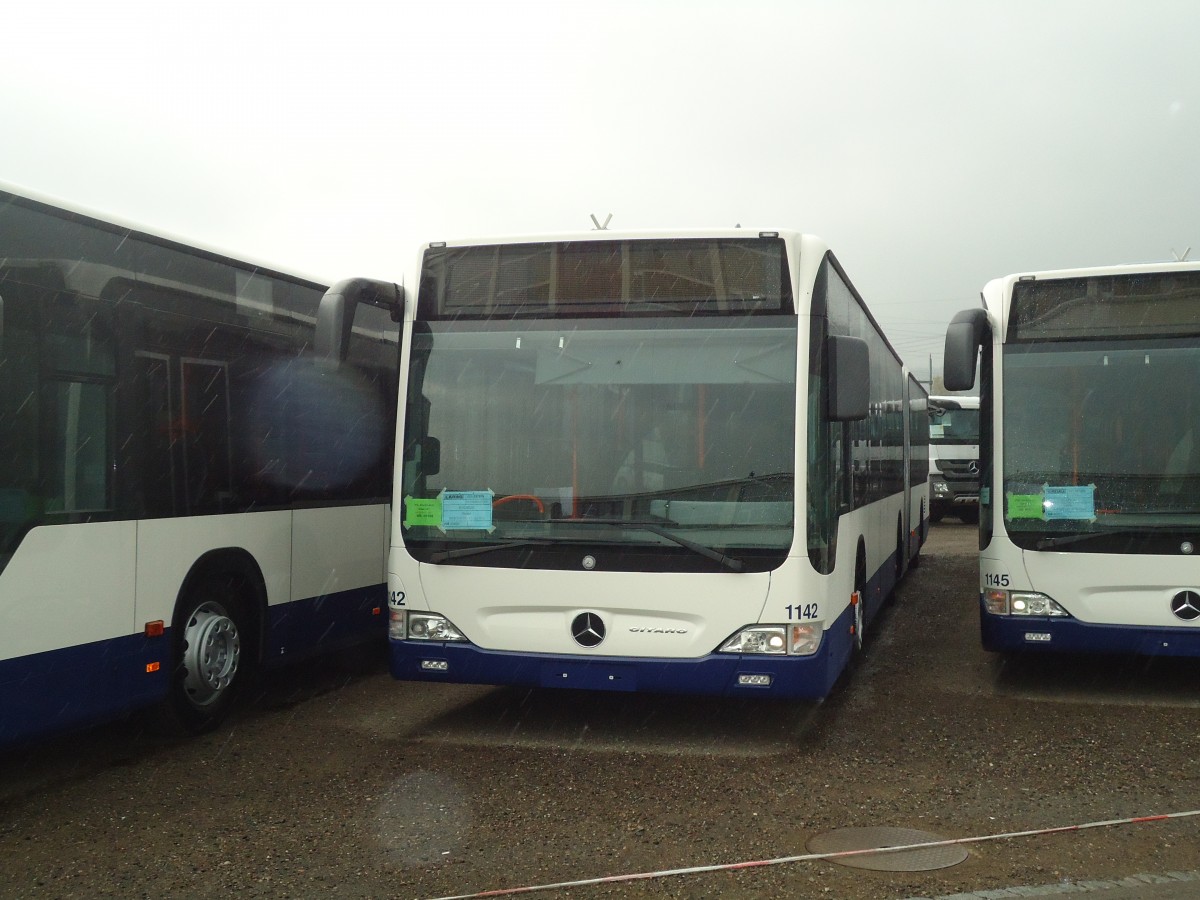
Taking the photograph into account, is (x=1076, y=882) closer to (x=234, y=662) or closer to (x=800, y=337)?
(x=800, y=337)

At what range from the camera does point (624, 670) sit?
718cm

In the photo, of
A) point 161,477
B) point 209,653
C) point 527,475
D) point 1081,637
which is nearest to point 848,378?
point 527,475

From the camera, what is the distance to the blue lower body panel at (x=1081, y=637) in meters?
8.24

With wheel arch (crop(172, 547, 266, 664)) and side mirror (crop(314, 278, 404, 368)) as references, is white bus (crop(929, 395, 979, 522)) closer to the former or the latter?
wheel arch (crop(172, 547, 266, 664))

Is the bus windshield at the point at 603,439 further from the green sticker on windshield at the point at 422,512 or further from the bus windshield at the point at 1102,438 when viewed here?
the bus windshield at the point at 1102,438

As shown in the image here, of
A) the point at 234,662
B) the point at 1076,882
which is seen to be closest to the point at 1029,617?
the point at 1076,882

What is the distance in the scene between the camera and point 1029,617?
28.2 feet

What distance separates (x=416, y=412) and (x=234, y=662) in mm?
1944

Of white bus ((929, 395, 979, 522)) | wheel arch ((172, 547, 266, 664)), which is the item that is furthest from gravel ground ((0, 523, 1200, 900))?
white bus ((929, 395, 979, 522))

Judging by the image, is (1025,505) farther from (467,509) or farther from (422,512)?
(422,512)

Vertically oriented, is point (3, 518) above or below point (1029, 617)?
above

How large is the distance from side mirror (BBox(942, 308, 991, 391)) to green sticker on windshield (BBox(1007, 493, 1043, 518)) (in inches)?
32.4

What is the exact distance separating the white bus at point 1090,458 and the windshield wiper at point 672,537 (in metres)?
2.28

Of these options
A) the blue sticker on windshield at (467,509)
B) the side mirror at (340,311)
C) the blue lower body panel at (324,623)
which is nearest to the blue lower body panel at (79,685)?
the blue lower body panel at (324,623)
